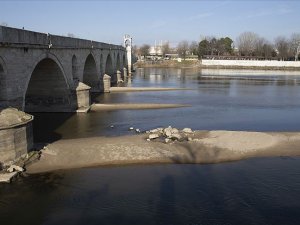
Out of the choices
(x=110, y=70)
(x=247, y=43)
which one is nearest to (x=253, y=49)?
(x=247, y=43)

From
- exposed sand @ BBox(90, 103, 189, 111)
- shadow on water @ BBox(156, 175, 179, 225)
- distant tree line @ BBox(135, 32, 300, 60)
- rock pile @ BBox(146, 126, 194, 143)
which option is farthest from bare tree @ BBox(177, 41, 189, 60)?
shadow on water @ BBox(156, 175, 179, 225)

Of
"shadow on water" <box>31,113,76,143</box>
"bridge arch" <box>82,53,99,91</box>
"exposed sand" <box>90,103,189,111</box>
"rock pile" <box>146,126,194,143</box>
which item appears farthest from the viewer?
"bridge arch" <box>82,53,99,91</box>

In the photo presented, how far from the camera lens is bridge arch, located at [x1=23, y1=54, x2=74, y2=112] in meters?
26.9

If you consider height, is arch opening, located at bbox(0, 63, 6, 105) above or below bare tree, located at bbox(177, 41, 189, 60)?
below

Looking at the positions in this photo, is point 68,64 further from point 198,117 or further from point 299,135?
point 299,135

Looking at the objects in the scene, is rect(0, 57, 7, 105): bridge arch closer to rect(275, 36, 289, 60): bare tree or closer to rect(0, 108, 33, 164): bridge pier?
rect(0, 108, 33, 164): bridge pier

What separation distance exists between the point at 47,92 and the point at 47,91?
0.12 meters

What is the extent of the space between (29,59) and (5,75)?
3.28m

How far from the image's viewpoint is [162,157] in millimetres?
17219

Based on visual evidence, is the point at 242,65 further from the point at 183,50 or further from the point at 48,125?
the point at 48,125

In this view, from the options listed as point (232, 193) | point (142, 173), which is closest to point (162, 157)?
point (142, 173)

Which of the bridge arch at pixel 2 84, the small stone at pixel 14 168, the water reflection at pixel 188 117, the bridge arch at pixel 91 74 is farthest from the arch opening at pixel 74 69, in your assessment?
the small stone at pixel 14 168

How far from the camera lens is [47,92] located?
2805cm

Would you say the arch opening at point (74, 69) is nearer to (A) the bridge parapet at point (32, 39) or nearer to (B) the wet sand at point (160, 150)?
(A) the bridge parapet at point (32, 39)
